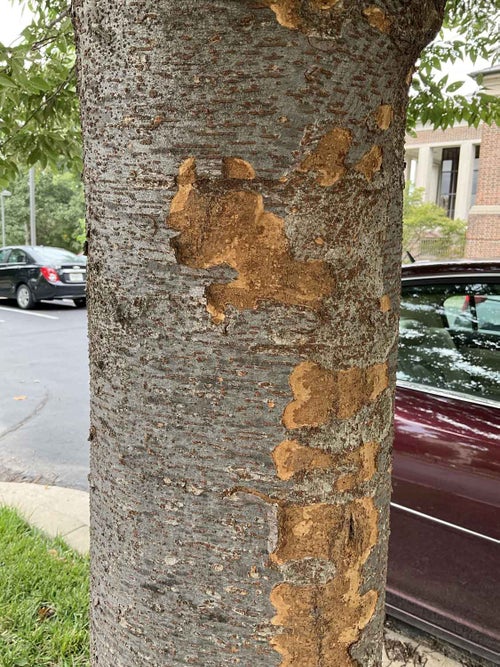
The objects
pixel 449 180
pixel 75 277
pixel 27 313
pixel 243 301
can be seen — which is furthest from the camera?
pixel 449 180

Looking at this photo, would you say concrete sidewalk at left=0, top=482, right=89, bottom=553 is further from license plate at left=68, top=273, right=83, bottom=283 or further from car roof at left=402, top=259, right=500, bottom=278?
license plate at left=68, top=273, right=83, bottom=283

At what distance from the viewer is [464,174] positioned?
91.7 feet

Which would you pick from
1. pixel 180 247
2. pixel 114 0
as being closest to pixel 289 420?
pixel 180 247

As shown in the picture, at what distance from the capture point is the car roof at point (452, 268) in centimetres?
274

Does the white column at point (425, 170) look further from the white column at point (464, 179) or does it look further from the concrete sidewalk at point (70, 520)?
the concrete sidewalk at point (70, 520)

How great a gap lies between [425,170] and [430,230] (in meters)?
5.38

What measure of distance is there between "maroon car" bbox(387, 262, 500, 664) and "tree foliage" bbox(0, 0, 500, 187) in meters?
1.26

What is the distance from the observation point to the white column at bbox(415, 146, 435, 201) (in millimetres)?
29109

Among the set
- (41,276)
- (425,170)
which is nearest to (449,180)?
(425,170)

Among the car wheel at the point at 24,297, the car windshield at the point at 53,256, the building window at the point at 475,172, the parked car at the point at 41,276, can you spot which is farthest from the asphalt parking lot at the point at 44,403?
the building window at the point at 475,172

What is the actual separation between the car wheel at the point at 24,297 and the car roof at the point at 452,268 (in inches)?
485

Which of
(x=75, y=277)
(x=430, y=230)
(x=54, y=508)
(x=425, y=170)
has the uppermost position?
(x=425, y=170)

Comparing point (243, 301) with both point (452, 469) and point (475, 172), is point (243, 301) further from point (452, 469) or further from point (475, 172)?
point (475, 172)

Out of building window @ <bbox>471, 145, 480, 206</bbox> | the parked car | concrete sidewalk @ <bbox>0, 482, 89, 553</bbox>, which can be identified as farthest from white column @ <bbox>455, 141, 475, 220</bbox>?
concrete sidewalk @ <bbox>0, 482, 89, 553</bbox>
